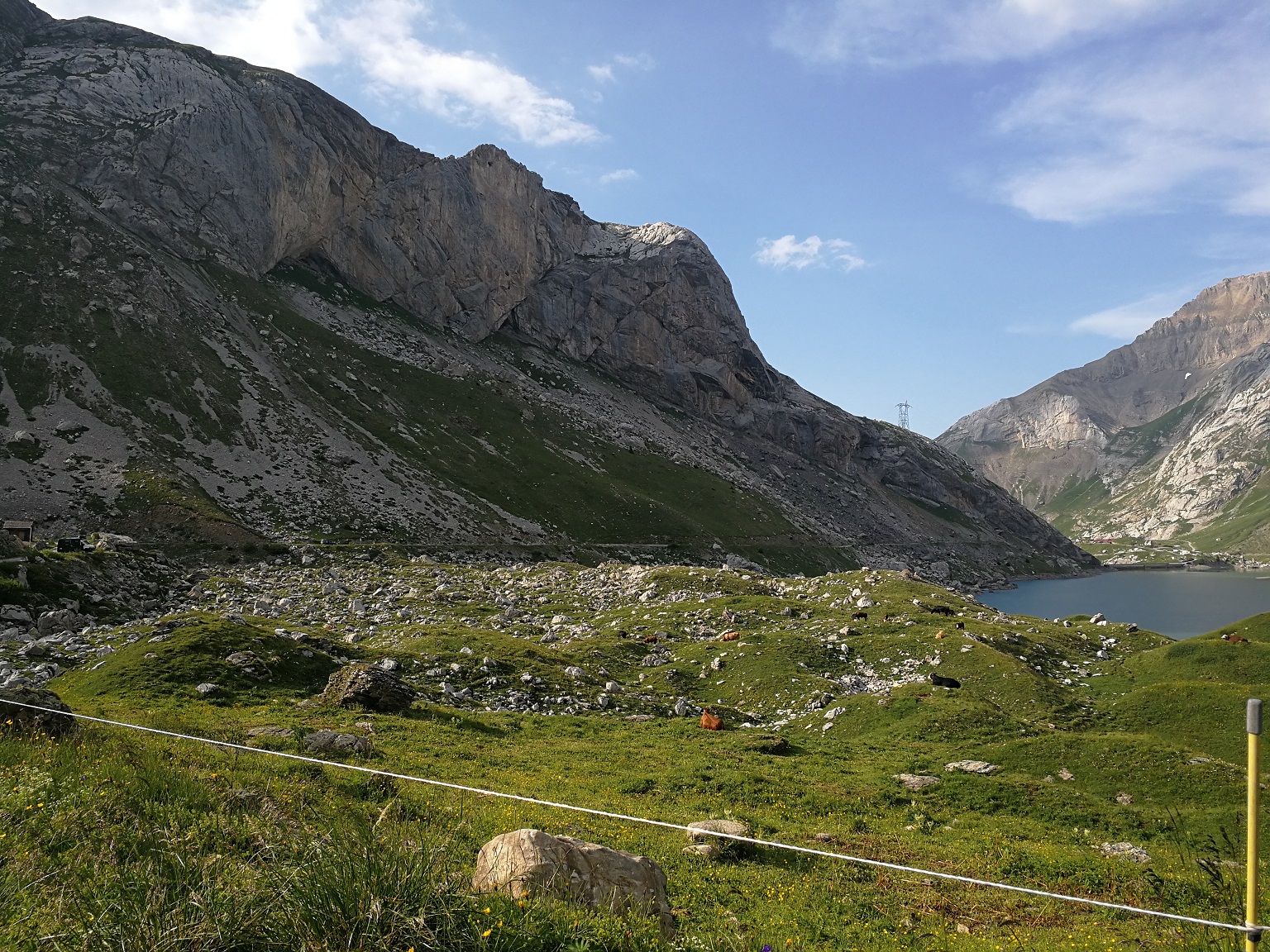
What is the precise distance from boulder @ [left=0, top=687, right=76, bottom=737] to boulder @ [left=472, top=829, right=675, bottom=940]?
9.65m

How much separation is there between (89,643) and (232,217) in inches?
4352

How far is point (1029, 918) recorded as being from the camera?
11305 mm

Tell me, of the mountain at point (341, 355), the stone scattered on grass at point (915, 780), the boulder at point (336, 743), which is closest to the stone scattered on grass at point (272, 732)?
the boulder at point (336, 743)

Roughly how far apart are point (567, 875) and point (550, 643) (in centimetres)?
3082

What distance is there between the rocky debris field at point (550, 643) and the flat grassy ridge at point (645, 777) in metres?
0.22

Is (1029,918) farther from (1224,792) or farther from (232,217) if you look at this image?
(232,217)

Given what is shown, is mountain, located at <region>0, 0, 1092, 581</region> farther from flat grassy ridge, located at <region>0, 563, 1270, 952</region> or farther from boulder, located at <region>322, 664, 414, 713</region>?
boulder, located at <region>322, 664, 414, 713</region>

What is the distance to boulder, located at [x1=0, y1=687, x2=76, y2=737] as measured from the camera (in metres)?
12.4

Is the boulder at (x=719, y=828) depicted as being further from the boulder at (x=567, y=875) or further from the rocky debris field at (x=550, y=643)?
the rocky debris field at (x=550, y=643)

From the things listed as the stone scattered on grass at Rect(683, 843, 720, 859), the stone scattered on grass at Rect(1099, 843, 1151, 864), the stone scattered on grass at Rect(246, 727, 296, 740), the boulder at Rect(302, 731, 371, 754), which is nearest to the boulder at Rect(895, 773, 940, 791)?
the stone scattered on grass at Rect(1099, 843, 1151, 864)

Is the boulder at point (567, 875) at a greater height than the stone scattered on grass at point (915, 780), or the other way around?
the boulder at point (567, 875)

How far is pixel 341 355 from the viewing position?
11094 centimetres

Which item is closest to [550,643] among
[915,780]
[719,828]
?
[915,780]

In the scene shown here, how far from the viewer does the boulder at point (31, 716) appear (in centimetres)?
1239
